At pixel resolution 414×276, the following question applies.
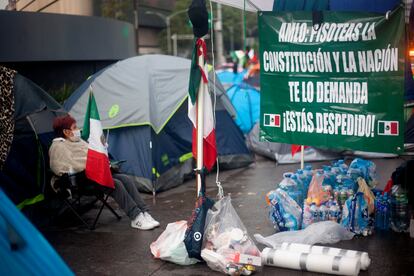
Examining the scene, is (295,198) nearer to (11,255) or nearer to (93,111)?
(93,111)

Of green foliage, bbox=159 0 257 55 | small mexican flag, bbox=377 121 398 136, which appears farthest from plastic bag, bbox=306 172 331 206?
green foliage, bbox=159 0 257 55

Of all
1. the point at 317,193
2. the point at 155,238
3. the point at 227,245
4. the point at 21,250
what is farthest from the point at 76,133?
the point at 21,250

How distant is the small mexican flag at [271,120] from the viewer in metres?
6.21

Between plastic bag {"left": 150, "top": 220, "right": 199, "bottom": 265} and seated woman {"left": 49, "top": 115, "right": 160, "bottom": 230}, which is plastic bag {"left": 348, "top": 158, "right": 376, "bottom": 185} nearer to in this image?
plastic bag {"left": 150, "top": 220, "right": 199, "bottom": 265}

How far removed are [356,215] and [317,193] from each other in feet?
1.54

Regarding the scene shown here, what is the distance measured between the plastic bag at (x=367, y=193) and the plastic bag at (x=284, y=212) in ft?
2.30

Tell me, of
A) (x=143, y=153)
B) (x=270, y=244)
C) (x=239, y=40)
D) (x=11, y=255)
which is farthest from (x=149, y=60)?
(x=239, y=40)

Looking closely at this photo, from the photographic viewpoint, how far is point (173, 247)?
17.8ft

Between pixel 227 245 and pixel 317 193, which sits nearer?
pixel 227 245

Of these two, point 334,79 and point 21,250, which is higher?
Answer: point 334,79

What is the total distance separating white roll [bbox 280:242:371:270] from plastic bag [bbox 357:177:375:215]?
1.00 metres

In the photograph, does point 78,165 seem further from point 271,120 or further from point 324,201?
point 324,201

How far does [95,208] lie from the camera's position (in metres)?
7.64

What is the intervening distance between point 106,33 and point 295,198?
23.5ft
